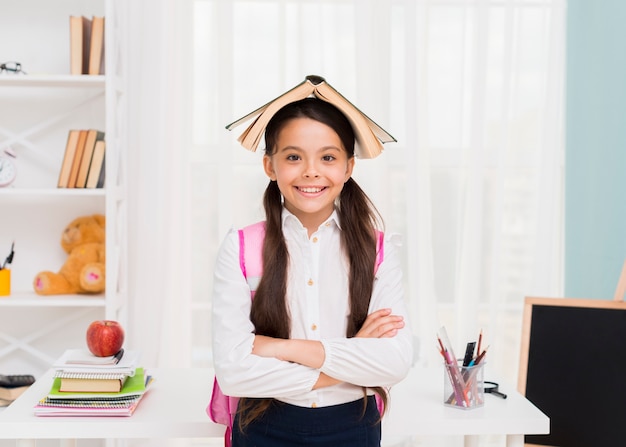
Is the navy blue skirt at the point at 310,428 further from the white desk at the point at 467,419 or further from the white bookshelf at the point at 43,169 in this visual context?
the white bookshelf at the point at 43,169

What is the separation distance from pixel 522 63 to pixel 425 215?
0.66 metres

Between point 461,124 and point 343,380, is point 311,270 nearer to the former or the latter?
point 343,380

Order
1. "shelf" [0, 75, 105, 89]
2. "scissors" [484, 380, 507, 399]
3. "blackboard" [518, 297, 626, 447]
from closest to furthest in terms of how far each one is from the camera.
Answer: "scissors" [484, 380, 507, 399] → "blackboard" [518, 297, 626, 447] → "shelf" [0, 75, 105, 89]

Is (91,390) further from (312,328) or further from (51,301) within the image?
(51,301)

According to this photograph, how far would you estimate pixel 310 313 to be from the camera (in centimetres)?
158

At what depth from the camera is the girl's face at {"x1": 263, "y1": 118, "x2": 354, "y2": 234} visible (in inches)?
61.1

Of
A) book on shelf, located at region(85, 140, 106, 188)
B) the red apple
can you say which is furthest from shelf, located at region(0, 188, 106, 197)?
the red apple

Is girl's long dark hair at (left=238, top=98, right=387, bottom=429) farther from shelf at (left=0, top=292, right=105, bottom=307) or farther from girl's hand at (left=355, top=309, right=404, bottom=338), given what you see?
shelf at (left=0, top=292, right=105, bottom=307)

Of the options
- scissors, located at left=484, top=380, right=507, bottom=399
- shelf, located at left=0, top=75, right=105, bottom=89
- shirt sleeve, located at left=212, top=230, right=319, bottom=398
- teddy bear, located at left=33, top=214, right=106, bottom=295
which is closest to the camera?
shirt sleeve, located at left=212, top=230, right=319, bottom=398

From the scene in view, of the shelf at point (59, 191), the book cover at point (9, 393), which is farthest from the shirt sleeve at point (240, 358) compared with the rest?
the book cover at point (9, 393)

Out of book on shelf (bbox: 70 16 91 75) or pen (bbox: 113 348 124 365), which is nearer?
pen (bbox: 113 348 124 365)

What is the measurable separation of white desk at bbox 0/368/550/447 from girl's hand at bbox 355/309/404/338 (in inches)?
9.1

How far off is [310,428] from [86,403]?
1.68ft

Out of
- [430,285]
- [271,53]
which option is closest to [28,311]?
[271,53]
